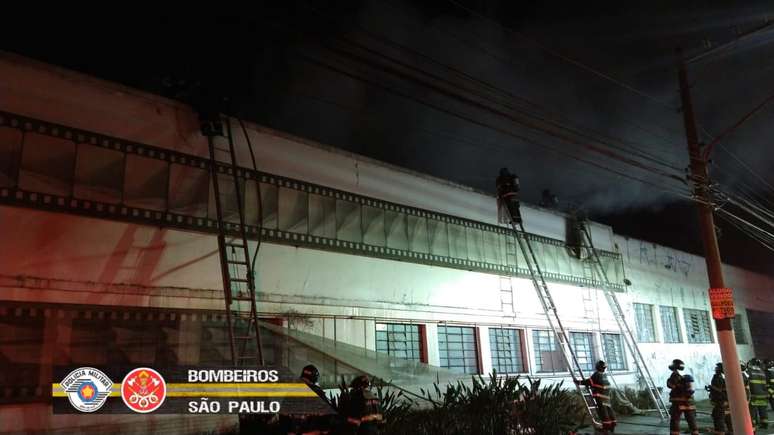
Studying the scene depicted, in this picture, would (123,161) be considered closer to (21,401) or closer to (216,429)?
(21,401)

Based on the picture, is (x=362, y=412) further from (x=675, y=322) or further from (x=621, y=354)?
(x=675, y=322)

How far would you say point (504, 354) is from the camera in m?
15.0

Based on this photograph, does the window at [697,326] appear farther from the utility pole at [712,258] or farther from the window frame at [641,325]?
the utility pole at [712,258]

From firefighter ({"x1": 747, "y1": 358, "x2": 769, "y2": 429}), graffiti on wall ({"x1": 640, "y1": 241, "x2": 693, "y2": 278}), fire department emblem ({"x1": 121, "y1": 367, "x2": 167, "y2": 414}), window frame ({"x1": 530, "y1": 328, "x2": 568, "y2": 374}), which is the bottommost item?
firefighter ({"x1": 747, "y1": 358, "x2": 769, "y2": 429})

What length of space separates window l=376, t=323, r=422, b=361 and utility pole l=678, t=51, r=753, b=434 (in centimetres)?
601

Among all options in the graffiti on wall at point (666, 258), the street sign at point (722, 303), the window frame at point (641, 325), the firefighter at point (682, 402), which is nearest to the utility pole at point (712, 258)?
the street sign at point (722, 303)

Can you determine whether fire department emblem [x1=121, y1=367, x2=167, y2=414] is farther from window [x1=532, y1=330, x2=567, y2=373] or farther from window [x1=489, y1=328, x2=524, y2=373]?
window [x1=532, y1=330, x2=567, y2=373]

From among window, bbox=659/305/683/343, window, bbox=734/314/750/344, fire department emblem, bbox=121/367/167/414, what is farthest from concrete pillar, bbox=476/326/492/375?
window, bbox=734/314/750/344

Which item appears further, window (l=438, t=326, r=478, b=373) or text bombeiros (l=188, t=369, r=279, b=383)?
window (l=438, t=326, r=478, b=373)

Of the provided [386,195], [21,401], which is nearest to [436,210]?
[386,195]

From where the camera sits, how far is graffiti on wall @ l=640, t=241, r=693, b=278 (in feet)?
73.2

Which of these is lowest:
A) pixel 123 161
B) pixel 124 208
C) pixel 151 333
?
pixel 151 333

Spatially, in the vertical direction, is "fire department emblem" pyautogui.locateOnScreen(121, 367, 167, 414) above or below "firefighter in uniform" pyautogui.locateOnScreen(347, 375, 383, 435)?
above

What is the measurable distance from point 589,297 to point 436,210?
7.10 meters
